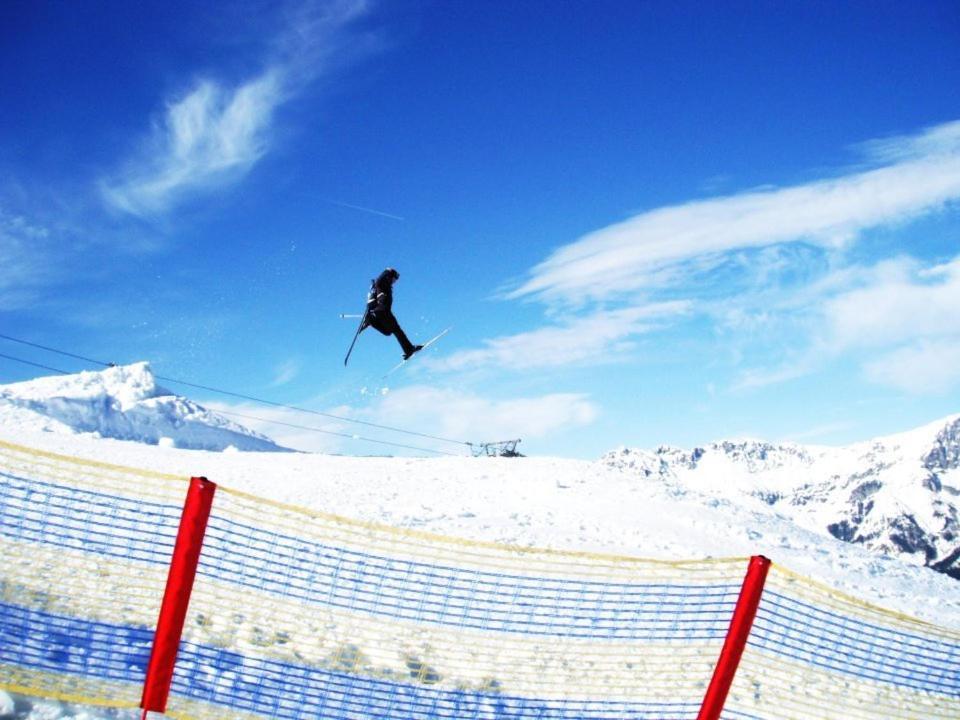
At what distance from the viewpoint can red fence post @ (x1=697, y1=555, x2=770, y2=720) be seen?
189 inches

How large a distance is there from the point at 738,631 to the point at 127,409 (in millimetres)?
45161

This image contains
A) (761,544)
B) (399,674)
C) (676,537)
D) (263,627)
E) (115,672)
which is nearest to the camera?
(115,672)

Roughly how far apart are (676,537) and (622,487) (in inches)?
167

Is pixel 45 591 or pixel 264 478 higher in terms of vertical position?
pixel 264 478

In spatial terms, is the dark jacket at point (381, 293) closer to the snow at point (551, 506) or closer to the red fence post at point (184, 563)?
the snow at point (551, 506)

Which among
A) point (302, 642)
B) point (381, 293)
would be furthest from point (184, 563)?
point (381, 293)

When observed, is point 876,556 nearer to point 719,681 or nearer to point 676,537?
point 676,537

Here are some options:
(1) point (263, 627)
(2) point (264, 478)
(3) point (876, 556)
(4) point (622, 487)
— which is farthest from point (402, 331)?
(3) point (876, 556)

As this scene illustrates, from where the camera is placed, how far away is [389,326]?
16703 mm

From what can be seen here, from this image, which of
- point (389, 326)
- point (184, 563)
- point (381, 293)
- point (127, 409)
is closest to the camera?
point (184, 563)

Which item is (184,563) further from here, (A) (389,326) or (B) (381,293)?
(A) (389,326)

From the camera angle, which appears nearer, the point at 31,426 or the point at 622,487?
the point at 622,487

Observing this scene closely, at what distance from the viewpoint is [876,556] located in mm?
19234

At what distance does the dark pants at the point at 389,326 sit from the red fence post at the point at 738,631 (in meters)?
12.2
